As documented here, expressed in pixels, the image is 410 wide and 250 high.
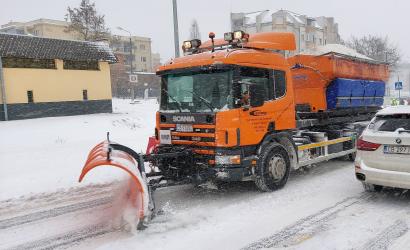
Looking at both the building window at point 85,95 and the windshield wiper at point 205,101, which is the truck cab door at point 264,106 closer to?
the windshield wiper at point 205,101

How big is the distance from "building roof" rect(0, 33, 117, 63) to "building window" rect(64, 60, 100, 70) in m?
0.80

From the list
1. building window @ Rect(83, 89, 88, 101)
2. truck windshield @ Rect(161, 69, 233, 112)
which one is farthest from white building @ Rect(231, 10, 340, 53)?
truck windshield @ Rect(161, 69, 233, 112)

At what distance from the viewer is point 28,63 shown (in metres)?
25.5

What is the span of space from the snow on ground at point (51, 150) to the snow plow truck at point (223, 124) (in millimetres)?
2746

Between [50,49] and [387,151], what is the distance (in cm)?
2456

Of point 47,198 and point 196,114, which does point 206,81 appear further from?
point 47,198

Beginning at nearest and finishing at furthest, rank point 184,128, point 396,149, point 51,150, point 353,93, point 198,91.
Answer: point 396,149
point 198,91
point 184,128
point 353,93
point 51,150

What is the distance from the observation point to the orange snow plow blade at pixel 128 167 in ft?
19.1

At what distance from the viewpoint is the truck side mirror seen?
276 inches

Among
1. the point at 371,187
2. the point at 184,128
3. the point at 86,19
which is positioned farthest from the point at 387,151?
the point at 86,19

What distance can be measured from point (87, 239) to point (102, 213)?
127 centimetres

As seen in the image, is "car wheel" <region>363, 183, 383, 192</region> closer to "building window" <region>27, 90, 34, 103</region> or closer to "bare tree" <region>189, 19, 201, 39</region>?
"building window" <region>27, 90, 34, 103</region>

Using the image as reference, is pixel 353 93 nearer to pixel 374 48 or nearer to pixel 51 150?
pixel 51 150

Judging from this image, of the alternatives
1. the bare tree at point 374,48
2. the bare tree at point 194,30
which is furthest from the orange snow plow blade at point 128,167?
the bare tree at point 194,30
